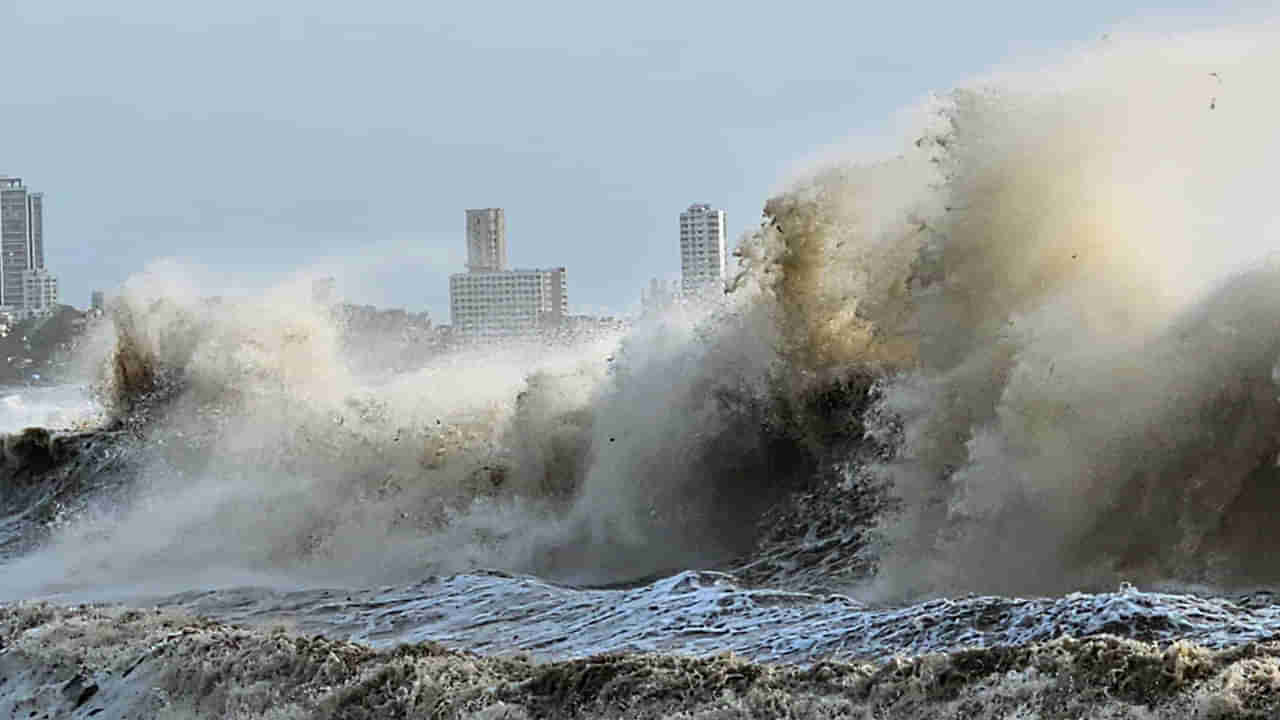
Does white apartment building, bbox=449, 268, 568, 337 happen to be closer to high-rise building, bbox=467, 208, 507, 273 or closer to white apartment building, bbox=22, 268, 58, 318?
high-rise building, bbox=467, 208, 507, 273

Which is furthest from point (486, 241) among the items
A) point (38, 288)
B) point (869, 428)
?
point (869, 428)

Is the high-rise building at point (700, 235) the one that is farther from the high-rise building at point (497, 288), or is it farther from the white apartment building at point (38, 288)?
the white apartment building at point (38, 288)

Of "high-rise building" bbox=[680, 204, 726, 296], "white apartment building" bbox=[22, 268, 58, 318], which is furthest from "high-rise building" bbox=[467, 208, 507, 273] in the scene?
"white apartment building" bbox=[22, 268, 58, 318]

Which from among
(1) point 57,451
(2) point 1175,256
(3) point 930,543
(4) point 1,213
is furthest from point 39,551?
(4) point 1,213

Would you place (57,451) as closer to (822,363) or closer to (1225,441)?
(822,363)

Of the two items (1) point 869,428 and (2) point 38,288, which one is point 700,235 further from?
(2) point 38,288
